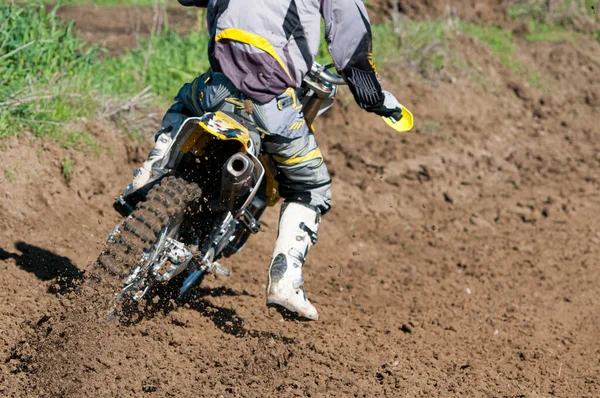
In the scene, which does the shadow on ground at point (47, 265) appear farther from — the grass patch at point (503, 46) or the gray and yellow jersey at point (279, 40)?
the grass patch at point (503, 46)

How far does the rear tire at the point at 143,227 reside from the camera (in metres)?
3.88

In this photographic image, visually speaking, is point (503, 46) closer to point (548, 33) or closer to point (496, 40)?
point (496, 40)

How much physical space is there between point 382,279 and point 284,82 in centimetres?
262

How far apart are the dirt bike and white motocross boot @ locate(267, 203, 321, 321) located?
0.73 feet

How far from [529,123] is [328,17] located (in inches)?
261

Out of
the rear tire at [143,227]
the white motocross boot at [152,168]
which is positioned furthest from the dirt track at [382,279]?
the white motocross boot at [152,168]

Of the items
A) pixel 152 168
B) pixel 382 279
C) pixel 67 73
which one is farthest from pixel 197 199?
pixel 67 73

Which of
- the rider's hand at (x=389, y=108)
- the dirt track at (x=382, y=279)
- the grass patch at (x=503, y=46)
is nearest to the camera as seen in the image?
the dirt track at (x=382, y=279)

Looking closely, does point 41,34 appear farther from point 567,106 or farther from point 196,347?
point 567,106

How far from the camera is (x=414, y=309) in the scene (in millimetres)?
5984

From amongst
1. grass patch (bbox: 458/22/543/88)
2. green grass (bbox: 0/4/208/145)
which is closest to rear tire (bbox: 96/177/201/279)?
green grass (bbox: 0/4/208/145)

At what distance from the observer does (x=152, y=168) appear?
4.30m

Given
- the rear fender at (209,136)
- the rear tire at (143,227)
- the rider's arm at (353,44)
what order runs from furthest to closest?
the rider's arm at (353,44), the rear fender at (209,136), the rear tire at (143,227)

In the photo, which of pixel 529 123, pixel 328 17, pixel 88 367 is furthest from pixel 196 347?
pixel 529 123
